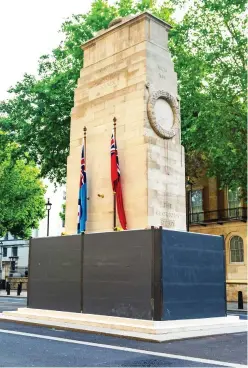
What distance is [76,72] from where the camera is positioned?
2767cm

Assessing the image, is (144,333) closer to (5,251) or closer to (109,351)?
(109,351)

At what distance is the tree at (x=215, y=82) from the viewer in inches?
989

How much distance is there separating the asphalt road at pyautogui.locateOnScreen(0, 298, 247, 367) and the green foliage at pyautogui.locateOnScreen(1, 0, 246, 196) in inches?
613

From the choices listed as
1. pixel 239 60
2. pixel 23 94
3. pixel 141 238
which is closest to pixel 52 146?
pixel 23 94

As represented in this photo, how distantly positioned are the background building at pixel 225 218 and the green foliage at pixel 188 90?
6.54m

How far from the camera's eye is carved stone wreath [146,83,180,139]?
13445mm

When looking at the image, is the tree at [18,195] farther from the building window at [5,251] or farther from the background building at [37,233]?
the building window at [5,251]

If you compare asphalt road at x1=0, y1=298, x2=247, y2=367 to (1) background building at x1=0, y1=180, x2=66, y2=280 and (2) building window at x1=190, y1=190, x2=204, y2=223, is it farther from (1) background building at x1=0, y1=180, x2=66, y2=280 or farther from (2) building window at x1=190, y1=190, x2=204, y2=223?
(1) background building at x1=0, y1=180, x2=66, y2=280

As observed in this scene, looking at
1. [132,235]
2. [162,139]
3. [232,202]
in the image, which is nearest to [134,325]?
[132,235]

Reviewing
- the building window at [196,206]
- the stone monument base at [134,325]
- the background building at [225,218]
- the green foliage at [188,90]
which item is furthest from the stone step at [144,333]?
the building window at [196,206]

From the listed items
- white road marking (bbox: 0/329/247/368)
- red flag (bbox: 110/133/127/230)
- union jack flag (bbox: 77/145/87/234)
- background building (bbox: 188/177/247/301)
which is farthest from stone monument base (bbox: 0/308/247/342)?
background building (bbox: 188/177/247/301)

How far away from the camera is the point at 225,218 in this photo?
116ft

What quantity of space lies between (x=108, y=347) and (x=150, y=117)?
264 inches

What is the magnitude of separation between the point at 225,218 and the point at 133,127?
23.4 meters
